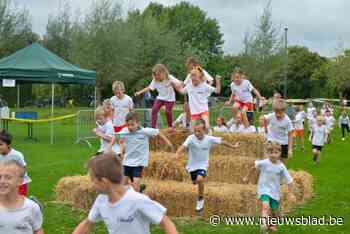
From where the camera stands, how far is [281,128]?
1027cm

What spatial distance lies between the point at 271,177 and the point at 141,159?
7.55 ft

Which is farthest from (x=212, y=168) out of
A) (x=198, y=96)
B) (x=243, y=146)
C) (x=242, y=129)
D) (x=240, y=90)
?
(x=242, y=129)

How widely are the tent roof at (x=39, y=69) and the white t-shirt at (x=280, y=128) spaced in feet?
39.9

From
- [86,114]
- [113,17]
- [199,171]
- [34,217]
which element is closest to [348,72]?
[113,17]

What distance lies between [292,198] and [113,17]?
38.5 metres

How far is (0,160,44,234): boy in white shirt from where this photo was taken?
13.7 feet

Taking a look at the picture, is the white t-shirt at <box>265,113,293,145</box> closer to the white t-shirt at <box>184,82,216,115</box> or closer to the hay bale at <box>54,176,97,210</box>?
the white t-shirt at <box>184,82,216,115</box>

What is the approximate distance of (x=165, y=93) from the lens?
12023mm

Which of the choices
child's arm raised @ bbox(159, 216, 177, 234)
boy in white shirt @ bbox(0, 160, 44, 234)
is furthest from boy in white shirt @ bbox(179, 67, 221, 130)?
child's arm raised @ bbox(159, 216, 177, 234)

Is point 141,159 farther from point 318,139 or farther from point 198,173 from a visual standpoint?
point 318,139

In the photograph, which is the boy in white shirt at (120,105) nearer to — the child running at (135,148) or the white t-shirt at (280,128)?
the child running at (135,148)

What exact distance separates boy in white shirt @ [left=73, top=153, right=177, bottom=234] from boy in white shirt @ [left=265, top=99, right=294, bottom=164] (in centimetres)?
655

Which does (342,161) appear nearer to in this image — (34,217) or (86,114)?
(86,114)

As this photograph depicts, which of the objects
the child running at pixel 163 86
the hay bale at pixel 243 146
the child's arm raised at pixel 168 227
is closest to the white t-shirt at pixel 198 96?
the child running at pixel 163 86
